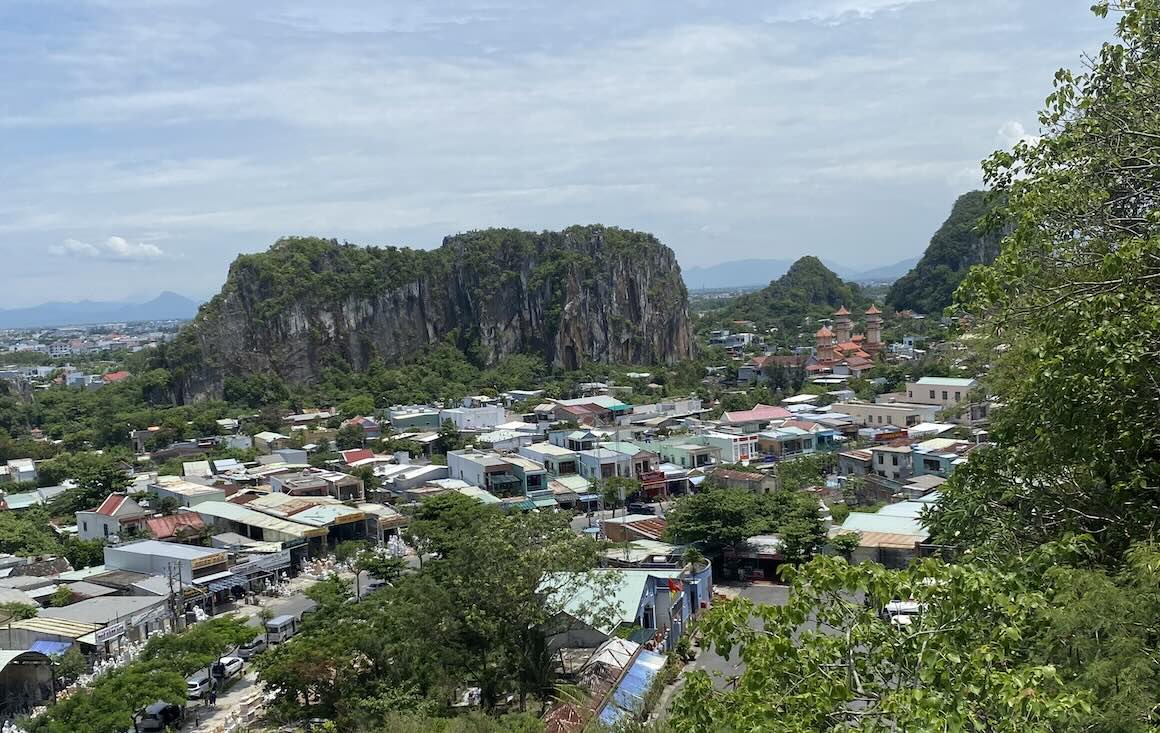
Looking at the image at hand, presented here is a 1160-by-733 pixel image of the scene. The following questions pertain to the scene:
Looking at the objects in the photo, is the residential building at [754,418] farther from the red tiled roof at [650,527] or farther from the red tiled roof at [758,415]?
the red tiled roof at [650,527]

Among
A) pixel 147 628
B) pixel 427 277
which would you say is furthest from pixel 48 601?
pixel 427 277

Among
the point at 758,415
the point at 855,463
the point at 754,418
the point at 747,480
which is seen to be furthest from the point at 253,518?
the point at 758,415

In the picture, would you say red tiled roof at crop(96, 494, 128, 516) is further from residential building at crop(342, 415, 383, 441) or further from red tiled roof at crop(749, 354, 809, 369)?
red tiled roof at crop(749, 354, 809, 369)

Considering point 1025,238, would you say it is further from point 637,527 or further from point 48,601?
A: point 48,601

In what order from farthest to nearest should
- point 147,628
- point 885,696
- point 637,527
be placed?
point 637,527 → point 147,628 → point 885,696

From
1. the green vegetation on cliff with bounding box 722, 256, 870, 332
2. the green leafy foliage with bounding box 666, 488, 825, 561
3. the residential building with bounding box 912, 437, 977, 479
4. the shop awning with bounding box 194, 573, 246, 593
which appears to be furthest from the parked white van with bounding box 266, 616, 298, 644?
the green vegetation on cliff with bounding box 722, 256, 870, 332

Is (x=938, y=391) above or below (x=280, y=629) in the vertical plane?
above

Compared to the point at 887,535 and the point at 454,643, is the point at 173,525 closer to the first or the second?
the point at 454,643
